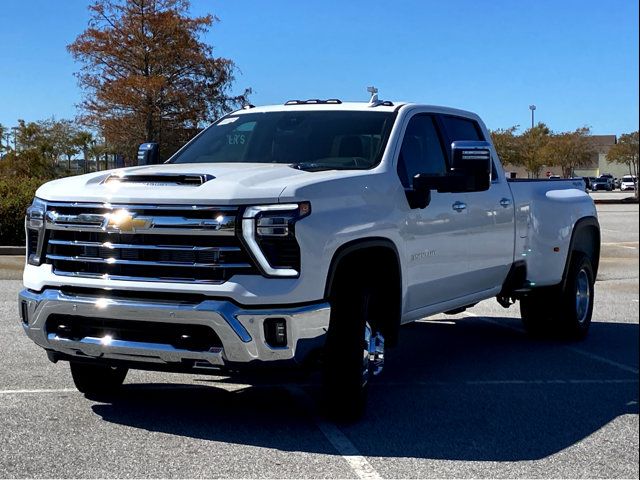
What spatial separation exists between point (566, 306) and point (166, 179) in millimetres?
4550

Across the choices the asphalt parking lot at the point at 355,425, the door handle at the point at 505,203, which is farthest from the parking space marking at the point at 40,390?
the door handle at the point at 505,203

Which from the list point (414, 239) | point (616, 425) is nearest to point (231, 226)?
point (414, 239)

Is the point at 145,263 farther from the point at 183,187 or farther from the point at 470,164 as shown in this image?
the point at 470,164

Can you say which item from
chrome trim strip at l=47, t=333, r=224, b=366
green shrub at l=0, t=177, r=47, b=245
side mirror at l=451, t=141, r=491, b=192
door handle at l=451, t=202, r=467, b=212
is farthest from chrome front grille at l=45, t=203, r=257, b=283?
green shrub at l=0, t=177, r=47, b=245

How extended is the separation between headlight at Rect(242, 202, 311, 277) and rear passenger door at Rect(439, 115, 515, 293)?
2.16m

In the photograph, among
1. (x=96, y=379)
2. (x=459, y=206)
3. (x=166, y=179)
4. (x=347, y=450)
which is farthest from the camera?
(x=459, y=206)

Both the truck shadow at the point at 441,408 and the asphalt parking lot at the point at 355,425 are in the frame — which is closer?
the asphalt parking lot at the point at 355,425

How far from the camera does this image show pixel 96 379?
6.20 meters

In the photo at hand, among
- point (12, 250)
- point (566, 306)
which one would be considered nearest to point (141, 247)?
point (566, 306)

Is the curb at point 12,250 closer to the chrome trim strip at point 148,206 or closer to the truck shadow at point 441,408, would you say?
the truck shadow at point 441,408

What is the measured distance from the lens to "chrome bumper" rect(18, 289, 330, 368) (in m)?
4.99

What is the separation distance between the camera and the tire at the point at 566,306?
851 centimetres

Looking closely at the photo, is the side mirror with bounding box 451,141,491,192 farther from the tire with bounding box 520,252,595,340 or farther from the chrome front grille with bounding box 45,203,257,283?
the tire with bounding box 520,252,595,340

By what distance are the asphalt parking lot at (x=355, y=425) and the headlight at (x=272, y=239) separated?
3.39 feet
